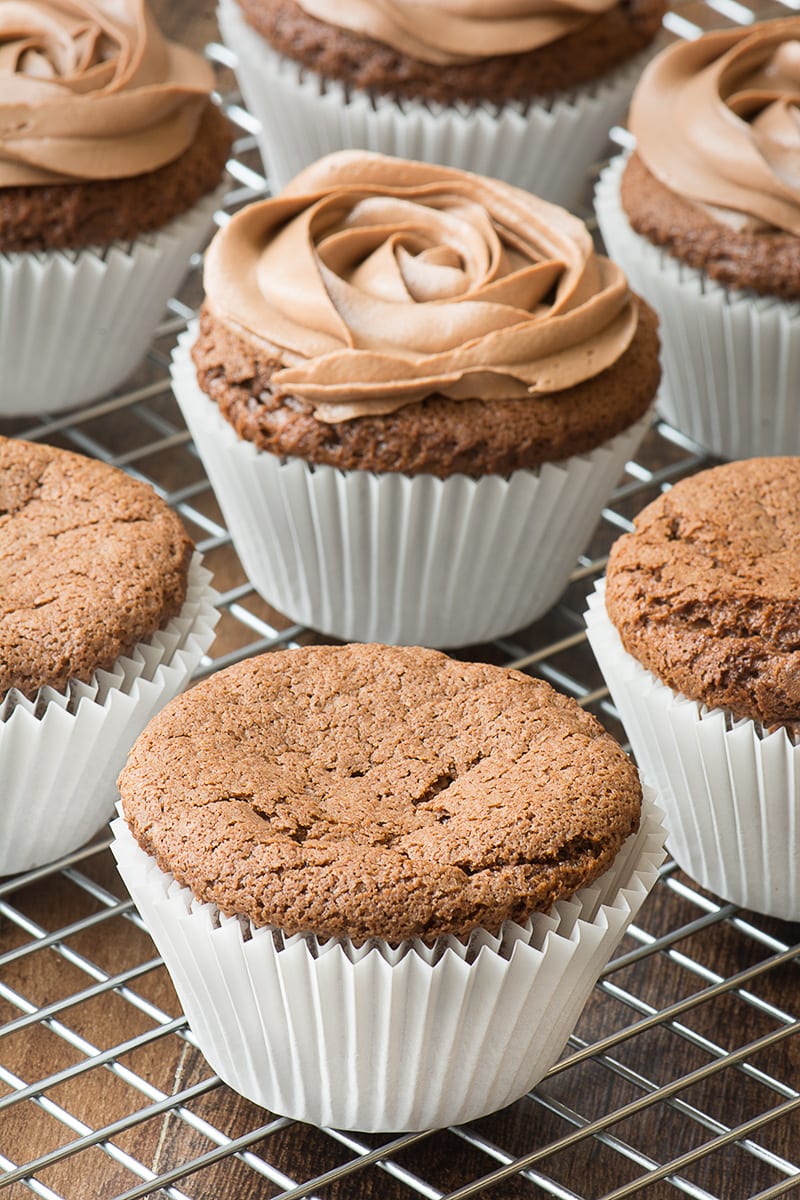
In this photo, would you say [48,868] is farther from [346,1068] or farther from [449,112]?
[449,112]

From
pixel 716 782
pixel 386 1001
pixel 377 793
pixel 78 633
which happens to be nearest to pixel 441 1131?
pixel 386 1001

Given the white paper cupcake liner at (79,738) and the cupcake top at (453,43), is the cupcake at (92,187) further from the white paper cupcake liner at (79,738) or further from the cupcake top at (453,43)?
the white paper cupcake liner at (79,738)

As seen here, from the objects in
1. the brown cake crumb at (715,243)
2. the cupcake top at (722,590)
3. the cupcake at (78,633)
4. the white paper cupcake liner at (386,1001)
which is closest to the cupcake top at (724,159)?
the brown cake crumb at (715,243)

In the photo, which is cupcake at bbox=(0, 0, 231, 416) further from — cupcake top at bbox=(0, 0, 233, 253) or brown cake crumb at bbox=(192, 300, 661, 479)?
brown cake crumb at bbox=(192, 300, 661, 479)

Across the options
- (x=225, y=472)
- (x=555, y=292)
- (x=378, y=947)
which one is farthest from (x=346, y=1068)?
(x=555, y=292)

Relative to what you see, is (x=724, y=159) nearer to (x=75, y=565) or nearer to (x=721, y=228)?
(x=721, y=228)

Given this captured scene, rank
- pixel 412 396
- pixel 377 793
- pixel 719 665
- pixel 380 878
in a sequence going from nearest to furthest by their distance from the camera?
1. pixel 380 878
2. pixel 377 793
3. pixel 719 665
4. pixel 412 396

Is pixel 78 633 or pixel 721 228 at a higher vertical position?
pixel 721 228
